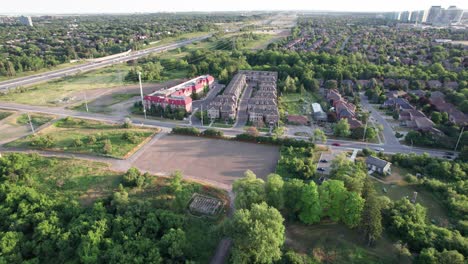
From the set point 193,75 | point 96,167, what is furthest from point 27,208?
point 193,75

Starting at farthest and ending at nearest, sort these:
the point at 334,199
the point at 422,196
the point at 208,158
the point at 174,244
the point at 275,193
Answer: the point at 208,158 → the point at 422,196 → the point at 275,193 → the point at 334,199 → the point at 174,244

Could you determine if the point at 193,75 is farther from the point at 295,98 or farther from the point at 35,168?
the point at 35,168

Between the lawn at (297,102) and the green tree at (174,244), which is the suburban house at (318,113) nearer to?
the lawn at (297,102)

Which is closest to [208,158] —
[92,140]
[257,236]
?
[92,140]

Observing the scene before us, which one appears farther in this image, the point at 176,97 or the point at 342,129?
the point at 176,97

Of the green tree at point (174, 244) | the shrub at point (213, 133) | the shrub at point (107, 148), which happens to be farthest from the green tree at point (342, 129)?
the shrub at point (107, 148)

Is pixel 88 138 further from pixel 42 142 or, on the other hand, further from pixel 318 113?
pixel 318 113

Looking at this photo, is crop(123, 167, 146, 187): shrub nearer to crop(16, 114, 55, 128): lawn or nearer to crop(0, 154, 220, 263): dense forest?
crop(0, 154, 220, 263): dense forest
